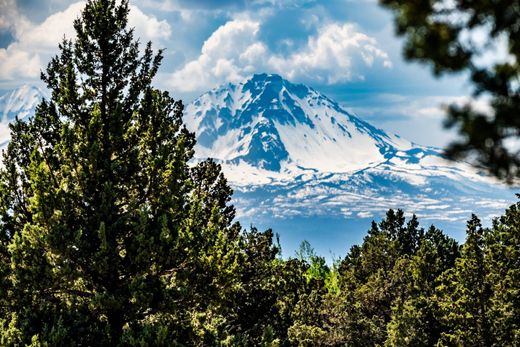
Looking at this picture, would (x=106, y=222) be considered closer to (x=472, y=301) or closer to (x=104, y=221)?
(x=104, y=221)

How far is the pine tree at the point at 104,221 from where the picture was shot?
12914 millimetres

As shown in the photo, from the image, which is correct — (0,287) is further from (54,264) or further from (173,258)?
(173,258)

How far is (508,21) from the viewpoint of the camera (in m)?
4.50

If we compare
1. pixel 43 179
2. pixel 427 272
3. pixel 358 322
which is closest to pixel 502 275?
pixel 427 272

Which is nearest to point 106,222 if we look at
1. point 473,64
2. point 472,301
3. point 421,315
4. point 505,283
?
point 473,64

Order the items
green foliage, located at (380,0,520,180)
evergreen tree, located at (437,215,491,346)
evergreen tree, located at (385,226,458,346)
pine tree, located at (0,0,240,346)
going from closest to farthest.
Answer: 1. green foliage, located at (380,0,520,180)
2. pine tree, located at (0,0,240,346)
3. evergreen tree, located at (437,215,491,346)
4. evergreen tree, located at (385,226,458,346)

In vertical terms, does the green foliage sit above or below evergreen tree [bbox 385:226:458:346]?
above

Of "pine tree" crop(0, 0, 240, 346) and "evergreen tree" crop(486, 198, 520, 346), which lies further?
"evergreen tree" crop(486, 198, 520, 346)

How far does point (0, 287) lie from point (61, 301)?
177 cm

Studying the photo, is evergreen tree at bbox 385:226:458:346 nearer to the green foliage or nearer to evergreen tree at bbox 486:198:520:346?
→ evergreen tree at bbox 486:198:520:346

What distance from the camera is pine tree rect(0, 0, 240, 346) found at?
12914 mm

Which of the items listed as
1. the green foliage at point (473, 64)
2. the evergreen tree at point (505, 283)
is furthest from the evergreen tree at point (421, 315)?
the green foliage at point (473, 64)

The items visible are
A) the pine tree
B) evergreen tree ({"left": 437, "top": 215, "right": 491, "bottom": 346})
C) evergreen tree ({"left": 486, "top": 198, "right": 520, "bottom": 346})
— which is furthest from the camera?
evergreen tree ({"left": 437, "top": 215, "right": 491, "bottom": 346})

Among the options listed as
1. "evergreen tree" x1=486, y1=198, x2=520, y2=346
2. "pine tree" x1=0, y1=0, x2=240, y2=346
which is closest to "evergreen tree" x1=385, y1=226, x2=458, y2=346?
"evergreen tree" x1=486, y1=198, x2=520, y2=346
